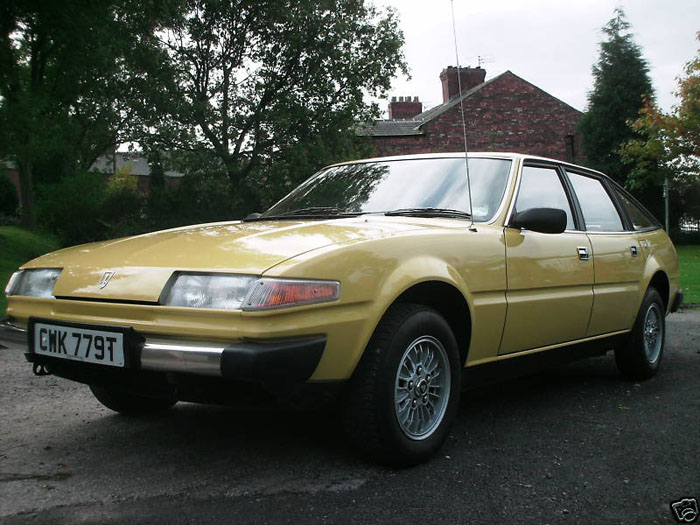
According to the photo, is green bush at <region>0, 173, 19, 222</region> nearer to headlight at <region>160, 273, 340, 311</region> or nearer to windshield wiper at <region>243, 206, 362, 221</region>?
windshield wiper at <region>243, 206, 362, 221</region>

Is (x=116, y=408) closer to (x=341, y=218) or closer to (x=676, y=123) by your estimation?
(x=341, y=218)

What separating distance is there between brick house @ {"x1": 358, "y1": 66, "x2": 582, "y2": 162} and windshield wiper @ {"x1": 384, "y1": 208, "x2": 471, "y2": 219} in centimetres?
2870

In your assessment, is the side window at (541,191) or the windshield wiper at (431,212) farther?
the side window at (541,191)

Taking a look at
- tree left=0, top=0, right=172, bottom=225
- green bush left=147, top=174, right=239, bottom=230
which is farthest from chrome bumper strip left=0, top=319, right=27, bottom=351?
green bush left=147, top=174, right=239, bottom=230

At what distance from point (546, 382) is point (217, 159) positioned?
54.3 feet

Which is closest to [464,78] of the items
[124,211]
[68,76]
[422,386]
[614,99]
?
[614,99]

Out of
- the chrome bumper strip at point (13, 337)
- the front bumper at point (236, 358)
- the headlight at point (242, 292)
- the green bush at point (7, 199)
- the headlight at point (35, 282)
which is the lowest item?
the front bumper at point (236, 358)

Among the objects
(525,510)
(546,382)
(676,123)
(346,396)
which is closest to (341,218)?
(346,396)

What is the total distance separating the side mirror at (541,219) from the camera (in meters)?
3.73

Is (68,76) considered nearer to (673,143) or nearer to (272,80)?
(272,80)

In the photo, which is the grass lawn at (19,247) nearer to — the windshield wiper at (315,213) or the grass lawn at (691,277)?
the windshield wiper at (315,213)

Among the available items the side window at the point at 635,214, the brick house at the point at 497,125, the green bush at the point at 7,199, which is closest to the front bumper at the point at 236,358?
the side window at the point at 635,214

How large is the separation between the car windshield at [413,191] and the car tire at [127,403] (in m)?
1.28

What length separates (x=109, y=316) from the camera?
112 inches
